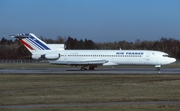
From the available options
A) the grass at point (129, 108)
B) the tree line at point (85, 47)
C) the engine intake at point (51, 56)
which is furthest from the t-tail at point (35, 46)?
the tree line at point (85, 47)

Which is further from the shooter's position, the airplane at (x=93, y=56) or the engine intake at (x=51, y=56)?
the engine intake at (x=51, y=56)

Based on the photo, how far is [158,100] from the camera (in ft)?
67.6

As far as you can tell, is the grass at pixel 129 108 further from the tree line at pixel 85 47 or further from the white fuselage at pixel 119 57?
the tree line at pixel 85 47

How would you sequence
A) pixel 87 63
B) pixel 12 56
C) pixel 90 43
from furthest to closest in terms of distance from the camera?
1. pixel 90 43
2. pixel 12 56
3. pixel 87 63

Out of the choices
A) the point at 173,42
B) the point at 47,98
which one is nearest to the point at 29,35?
the point at 47,98

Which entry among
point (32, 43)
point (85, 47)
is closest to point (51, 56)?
point (32, 43)

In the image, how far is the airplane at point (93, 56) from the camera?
57.7 metres

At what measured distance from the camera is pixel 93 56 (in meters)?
59.5

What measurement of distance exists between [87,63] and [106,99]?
36661 mm

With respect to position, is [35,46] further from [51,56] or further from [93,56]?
[93,56]

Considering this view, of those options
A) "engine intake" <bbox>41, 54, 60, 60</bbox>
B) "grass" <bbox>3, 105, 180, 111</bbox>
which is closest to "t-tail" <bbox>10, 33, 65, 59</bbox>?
"engine intake" <bbox>41, 54, 60, 60</bbox>

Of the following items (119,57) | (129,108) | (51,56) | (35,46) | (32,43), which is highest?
(32,43)

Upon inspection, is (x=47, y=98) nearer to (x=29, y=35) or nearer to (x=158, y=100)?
(x=158, y=100)

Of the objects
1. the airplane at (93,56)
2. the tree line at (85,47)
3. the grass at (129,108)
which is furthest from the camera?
the tree line at (85,47)
